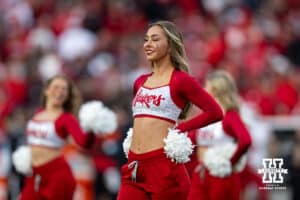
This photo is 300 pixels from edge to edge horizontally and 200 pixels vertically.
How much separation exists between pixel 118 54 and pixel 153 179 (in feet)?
35.3

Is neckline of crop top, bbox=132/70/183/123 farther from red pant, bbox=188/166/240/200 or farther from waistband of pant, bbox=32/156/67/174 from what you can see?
waistband of pant, bbox=32/156/67/174

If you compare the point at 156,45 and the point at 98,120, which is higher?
the point at 156,45

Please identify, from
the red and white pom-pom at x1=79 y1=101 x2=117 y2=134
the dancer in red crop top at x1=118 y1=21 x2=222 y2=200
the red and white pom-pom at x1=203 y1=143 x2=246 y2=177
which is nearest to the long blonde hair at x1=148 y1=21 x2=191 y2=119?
the dancer in red crop top at x1=118 y1=21 x2=222 y2=200

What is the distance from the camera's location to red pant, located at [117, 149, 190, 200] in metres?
9.12

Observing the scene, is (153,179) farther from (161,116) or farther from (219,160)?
(219,160)

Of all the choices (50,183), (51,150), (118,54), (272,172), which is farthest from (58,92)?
(118,54)

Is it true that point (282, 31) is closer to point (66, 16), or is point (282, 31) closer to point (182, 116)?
point (66, 16)

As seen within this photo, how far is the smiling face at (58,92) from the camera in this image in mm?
11817

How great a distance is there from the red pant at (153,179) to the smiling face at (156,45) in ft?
2.65

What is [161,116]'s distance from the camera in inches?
366

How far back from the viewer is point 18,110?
1792 centimetres

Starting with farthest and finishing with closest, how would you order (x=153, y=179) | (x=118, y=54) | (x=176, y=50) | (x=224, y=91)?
(x=118, y=54), (x=224, y=91), (x=176, y=50), (x=153, y=179)

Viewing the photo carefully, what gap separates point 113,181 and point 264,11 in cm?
583

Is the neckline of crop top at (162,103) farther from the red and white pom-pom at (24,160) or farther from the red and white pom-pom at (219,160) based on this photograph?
the red and white pom-pom at (24,160)
